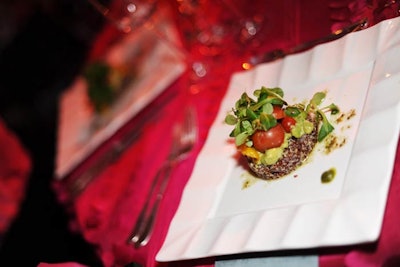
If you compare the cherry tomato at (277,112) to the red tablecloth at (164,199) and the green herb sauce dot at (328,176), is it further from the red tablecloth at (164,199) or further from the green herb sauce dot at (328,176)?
the red tablecloth at (164,199)

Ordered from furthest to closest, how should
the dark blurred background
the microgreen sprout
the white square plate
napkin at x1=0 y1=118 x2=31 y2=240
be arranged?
1. napkin at x1=0 y1=118 x2=31 y2=240
2. the dark blurred background
3. the microgreen sprout
4. the white square plate

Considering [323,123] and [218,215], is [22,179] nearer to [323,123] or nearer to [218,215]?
[218,215]

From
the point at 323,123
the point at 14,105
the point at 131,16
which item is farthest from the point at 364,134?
the point at 14,105

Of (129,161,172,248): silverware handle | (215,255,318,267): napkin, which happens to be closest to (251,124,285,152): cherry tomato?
(215,255,318,267): napkin

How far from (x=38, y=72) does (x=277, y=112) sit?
234 cm

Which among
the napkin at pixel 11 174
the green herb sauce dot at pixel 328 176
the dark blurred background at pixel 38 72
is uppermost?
the green herb sauce dot at pixel 328 176

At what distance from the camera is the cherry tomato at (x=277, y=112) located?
984 millimetres

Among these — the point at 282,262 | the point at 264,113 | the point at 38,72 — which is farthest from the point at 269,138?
the point at 38,72

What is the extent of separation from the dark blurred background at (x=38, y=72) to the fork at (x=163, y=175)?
74 cm

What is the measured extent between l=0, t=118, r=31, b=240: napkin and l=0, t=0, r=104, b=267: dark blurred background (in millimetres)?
50

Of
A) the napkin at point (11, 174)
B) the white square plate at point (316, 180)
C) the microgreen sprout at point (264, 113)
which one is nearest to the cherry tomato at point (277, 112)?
the microgreen sprout at point (264, 113)

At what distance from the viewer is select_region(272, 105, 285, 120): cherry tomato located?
98 cm

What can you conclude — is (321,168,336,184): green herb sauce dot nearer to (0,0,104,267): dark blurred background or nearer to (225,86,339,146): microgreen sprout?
(225,86,339,146): microgreen sprout

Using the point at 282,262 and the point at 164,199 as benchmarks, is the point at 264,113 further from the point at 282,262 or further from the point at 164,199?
the point at 164,199
